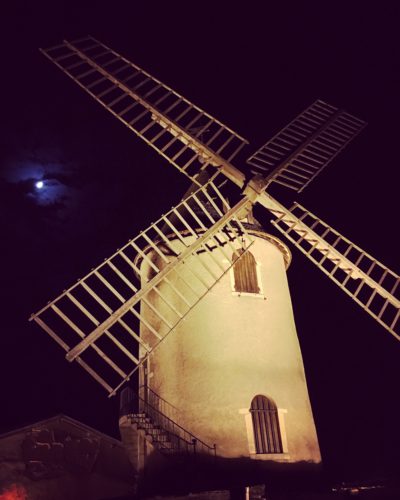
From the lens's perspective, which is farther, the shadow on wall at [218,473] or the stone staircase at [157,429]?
the stone staircase at [157,429]

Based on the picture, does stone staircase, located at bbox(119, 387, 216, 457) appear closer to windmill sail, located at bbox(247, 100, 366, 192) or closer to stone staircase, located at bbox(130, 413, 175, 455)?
stone staircase, located at bbox(130, 413, 175, 455)

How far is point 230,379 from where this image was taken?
1077 cm

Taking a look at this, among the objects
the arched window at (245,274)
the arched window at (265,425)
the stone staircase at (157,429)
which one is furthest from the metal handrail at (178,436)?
the arched window at (245,274)

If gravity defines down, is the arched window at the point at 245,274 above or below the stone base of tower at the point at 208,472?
above

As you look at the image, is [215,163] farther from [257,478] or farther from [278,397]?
[257,478]

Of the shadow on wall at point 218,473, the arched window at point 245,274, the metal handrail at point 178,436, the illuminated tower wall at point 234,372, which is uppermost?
the arched window at point 245,274

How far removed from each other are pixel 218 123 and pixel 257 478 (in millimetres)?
9951

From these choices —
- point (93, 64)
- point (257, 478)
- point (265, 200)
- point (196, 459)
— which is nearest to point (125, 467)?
point (196, 459)

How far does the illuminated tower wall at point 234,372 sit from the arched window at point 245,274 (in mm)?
215

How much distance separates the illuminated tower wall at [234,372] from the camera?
10.4m

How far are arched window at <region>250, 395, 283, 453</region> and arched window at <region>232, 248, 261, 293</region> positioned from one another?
10.4 ft

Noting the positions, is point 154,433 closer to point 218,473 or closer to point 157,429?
point 157,429

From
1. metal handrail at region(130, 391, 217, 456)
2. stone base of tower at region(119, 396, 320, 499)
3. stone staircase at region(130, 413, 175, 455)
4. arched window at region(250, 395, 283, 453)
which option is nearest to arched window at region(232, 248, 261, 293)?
arched window at region(250, 395, 283, 453)

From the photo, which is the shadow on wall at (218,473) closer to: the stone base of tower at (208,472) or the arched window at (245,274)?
the stone base of tower at (208,472)
